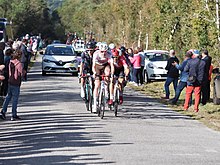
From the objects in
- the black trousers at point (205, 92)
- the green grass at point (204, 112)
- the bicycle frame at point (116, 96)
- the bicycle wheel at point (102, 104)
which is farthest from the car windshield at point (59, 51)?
the bicycle wheel at point (102, 104)

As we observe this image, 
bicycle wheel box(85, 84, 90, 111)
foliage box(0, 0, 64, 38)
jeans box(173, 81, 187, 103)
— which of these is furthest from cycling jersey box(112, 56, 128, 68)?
foliage box(0, 0, 64, 38)

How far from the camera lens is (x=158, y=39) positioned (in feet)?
140

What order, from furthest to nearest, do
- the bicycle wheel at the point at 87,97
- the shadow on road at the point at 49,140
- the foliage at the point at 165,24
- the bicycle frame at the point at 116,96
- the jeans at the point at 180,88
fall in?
the foliage at the point at 165,24 < the jeans at the point at 180,88 < the bicycle wheel at the point at 87,97 < the bicycle frame at the point at 116,96 < the shadow on road at the point at 49,140

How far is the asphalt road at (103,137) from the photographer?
35.5 feet

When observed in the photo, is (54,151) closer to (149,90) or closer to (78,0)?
(149,90)

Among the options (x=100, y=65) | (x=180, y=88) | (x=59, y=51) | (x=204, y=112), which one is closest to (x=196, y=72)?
(x=204, y=112)

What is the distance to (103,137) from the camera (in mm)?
13156

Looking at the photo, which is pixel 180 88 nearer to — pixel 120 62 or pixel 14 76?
pixel 120 62

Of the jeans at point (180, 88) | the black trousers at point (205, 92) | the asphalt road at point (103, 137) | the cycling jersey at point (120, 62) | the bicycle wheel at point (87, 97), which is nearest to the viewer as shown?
the asphalt road at point (103, 137)

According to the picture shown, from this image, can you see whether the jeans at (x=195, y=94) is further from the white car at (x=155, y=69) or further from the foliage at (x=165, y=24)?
the white car at (x=155, y=69)

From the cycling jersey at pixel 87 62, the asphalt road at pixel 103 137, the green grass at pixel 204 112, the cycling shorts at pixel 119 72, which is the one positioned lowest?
the green grass at pixel 204 112

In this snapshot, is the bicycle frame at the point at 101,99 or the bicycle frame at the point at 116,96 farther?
the bicycle frame at the point at 116,96

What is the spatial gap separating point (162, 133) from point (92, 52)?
185 inches

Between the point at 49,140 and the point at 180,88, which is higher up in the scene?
the point at 180,88
